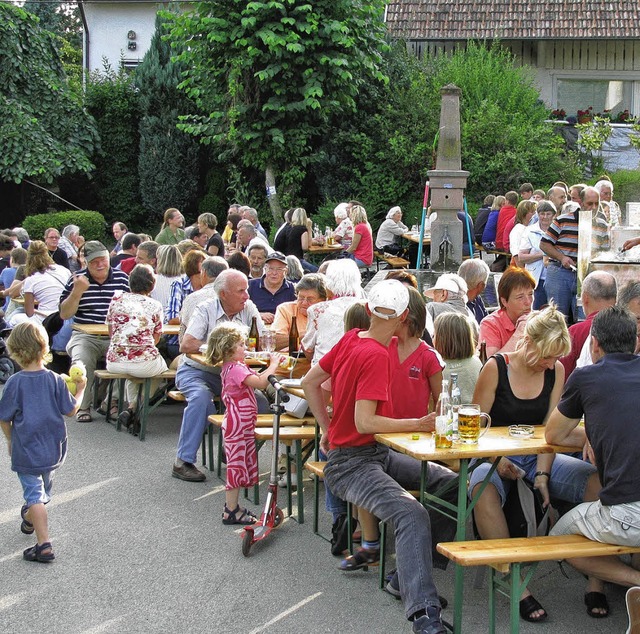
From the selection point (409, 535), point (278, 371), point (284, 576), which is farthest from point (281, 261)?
point (409, 535)

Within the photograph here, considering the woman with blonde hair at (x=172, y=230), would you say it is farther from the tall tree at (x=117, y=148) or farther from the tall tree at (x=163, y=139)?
the tall tree at (x=117, y=148)

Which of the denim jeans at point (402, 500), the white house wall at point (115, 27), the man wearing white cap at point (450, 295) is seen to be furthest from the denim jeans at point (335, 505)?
the white house wall at point (115, 27)

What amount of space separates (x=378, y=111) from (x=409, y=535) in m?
18.4

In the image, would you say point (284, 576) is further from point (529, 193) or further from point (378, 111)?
point (378, 111)

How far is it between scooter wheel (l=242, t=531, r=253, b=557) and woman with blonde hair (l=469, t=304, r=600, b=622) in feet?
4.71

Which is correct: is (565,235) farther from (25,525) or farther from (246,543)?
(25,525)

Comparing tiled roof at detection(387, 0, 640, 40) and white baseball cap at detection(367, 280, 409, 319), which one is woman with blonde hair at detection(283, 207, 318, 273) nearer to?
white baseball cap at detection(367, 280, 409, 319)

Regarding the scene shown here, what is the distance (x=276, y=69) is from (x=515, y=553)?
16848 millimetres

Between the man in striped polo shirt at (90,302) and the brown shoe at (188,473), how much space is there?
2.14 metres

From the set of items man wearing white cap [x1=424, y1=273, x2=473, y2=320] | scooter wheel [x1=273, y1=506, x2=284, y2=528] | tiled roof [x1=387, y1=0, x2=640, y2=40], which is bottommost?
scooter wheel [x1=273, y1=506, x2=284, y2=528]

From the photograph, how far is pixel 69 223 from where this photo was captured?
23.1 metres

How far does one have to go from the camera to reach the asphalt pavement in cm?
542

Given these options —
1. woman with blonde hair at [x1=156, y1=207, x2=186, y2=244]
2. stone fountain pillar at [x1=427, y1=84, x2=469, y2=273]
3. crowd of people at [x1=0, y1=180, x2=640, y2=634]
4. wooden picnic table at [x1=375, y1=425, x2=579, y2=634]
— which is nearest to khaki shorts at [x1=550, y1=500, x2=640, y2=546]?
crowd of people at [x1=0, y1=180, x2=640, y2=634]

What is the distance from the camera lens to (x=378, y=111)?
2277 centimetres
